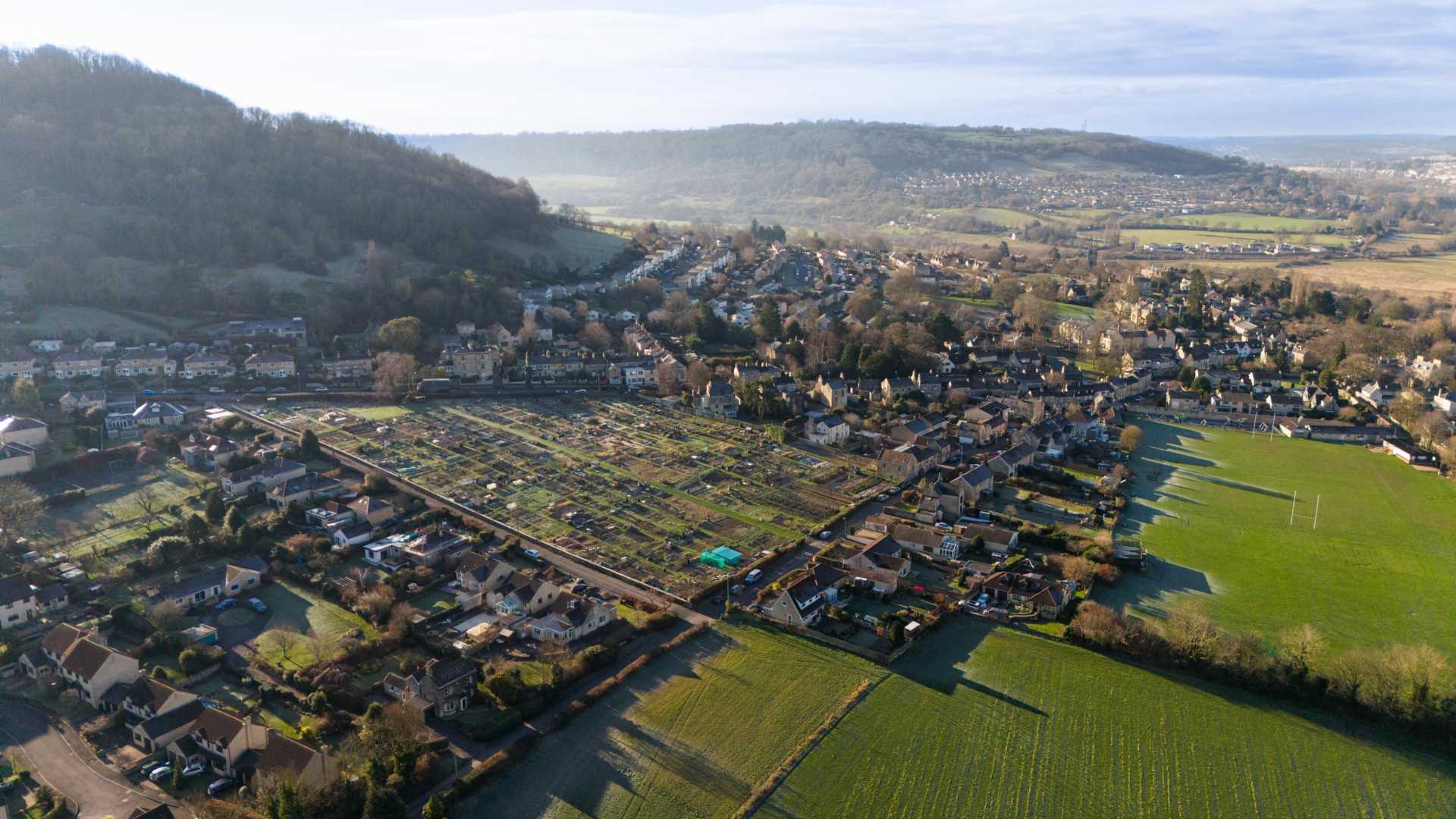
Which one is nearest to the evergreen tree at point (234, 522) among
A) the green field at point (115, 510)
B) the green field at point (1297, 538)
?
the green field at point (115, 510)

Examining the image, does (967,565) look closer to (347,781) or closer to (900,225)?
(347,781)

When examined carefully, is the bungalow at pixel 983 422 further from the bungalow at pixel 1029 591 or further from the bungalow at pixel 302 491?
the bungalow at pixel 302 491

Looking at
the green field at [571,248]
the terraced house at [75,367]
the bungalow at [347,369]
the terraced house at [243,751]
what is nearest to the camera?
the terraced house at [243,751]

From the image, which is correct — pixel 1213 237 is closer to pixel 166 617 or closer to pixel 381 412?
pixel 381 412

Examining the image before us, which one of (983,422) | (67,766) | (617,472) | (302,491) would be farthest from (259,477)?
(983,422)

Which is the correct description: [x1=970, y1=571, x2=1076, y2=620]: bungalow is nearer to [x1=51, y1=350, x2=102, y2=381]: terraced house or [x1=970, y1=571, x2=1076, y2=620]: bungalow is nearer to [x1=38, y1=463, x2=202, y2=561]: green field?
[x1=38, y1=463, x2=202, y2=561]: green field

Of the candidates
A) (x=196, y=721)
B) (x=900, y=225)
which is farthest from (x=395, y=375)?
(x=900, y=225)
